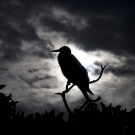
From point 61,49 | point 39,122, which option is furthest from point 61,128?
point 61,49

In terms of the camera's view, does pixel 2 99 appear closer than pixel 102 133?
Yes

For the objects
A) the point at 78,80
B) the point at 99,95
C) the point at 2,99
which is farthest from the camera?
the point at 78,80

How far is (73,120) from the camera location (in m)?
2.80

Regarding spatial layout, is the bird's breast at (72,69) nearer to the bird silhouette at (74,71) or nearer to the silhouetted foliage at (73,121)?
the bird silhouette at (74,71)

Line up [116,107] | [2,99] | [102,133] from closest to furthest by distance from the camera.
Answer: [2,99] → [102,133] → [116,107]

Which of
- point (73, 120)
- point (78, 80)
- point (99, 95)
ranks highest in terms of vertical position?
point (78, 80)

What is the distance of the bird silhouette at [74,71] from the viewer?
5.07 metres

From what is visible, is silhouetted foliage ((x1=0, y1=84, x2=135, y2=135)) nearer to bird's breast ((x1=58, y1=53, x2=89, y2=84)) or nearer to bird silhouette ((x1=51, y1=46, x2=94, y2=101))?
bird silhouette ((x1=51, y1=46, x2=94, y2=101))

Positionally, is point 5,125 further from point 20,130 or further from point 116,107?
point 116,107

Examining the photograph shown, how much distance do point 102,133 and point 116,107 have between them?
23.7 inches

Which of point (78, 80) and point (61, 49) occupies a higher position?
point (61, 49)

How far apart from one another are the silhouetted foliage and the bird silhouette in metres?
1.85

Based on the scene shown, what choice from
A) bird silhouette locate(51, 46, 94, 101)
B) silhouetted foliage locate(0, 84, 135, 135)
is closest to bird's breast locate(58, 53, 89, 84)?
bird silhouette locate(51, 46, 94, 101)

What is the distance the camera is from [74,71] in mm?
5504
